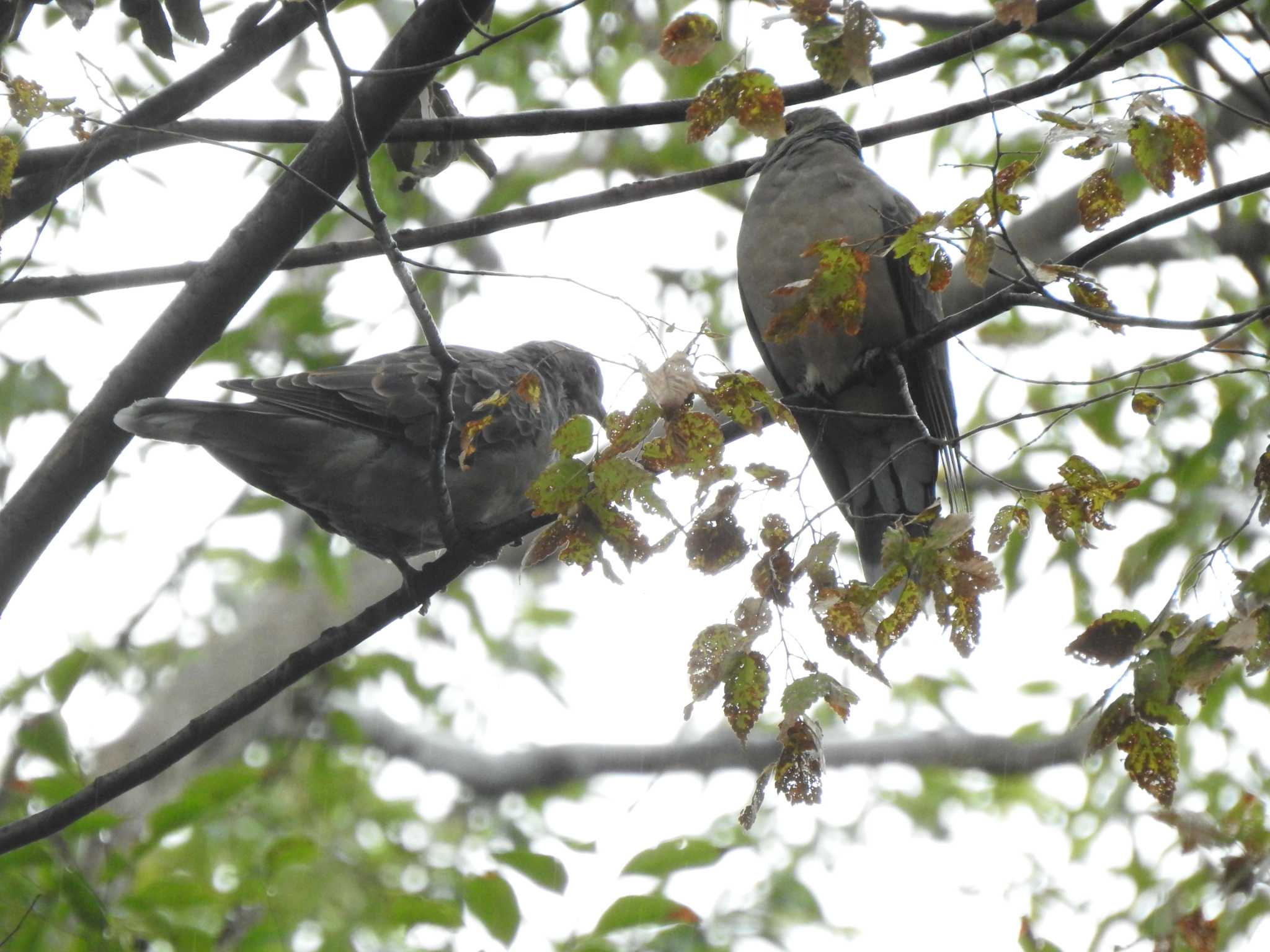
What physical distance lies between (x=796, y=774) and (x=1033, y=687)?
539 cm

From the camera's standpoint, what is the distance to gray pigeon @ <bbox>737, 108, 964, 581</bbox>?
4648 millimetres

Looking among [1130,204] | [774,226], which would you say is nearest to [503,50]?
[774,226]

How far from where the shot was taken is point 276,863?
439 centimetres

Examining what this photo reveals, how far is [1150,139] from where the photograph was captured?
251 cm

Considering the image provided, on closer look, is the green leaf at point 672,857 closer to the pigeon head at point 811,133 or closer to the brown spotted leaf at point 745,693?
the brown spotted leaf at point 745,693

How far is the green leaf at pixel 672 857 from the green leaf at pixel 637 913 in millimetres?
204

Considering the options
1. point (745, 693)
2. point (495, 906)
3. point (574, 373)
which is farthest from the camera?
point (574, 373)

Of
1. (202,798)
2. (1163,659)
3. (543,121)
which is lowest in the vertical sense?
(1163,659)

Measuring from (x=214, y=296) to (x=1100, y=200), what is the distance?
221cm

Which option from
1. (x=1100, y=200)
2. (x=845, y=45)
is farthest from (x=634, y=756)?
(x=845, y=45)

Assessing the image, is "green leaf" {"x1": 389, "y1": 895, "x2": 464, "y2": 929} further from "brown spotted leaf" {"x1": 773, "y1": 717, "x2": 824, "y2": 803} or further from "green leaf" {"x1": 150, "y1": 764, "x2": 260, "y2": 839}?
"brown spotted leaf" {"x1": 773, "y1": 717, "x2": 824, "y2": 803}

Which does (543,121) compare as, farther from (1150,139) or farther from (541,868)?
(541,868)

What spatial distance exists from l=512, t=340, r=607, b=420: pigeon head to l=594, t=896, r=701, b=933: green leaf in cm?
205

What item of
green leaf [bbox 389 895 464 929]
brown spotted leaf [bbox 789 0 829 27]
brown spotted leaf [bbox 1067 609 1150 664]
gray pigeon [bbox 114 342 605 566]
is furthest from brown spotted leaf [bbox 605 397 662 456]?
green leaf [bbox 389 895 464 929]
